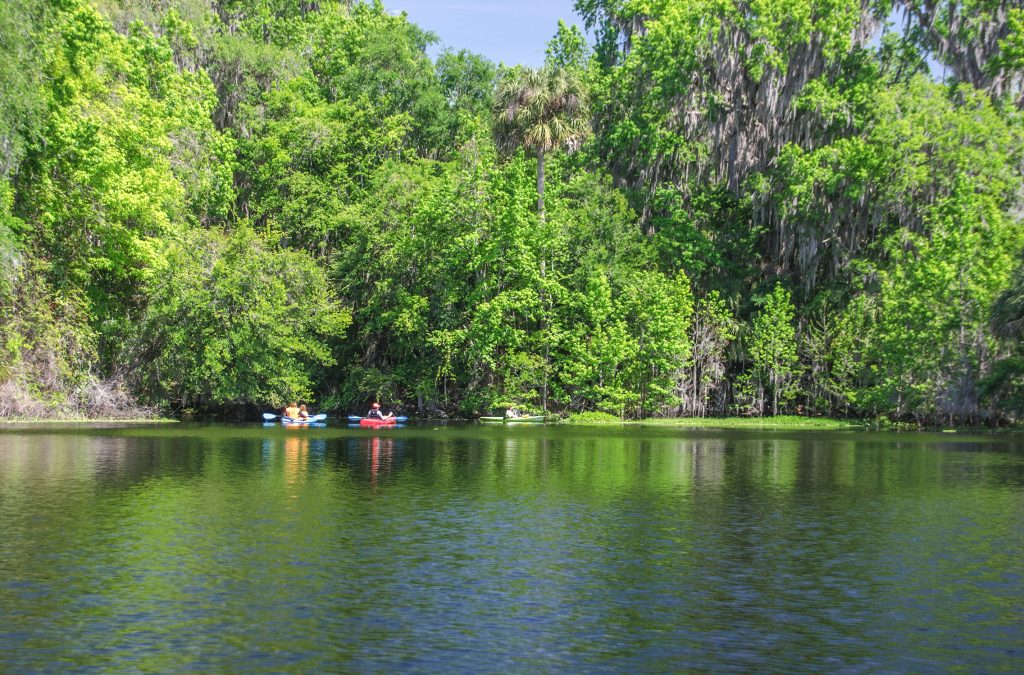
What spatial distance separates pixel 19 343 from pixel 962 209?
3680 centimetres

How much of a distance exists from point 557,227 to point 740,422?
12043 millimetres

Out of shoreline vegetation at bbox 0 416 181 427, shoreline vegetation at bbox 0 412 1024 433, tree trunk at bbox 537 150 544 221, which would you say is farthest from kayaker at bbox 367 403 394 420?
tree trunk at bbox 537 150 544 221

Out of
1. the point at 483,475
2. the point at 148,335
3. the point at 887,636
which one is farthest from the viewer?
the point at 148,335

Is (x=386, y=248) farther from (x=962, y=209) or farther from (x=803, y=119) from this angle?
(x=962, y=209)

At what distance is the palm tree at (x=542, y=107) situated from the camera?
53.8 metres

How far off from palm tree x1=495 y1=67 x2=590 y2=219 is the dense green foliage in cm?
15

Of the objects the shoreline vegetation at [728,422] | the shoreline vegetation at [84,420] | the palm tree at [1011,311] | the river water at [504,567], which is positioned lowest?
the river water at [504,567]

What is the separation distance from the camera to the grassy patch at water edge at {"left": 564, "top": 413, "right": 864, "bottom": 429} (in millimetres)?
51094

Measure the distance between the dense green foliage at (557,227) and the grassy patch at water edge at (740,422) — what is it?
1127 mm

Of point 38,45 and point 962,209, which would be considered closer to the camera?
point 38,45

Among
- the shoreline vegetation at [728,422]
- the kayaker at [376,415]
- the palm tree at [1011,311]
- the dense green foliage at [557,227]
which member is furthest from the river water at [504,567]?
the dense green foliage at [557,227]

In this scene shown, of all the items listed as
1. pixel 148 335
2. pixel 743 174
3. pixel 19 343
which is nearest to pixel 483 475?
pixel 19 343

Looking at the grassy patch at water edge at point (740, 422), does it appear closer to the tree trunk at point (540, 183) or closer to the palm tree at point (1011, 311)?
the palm tree at point (1011, 311)

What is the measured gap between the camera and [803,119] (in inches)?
2126
